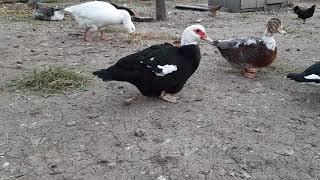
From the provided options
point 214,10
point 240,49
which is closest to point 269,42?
point 240,49

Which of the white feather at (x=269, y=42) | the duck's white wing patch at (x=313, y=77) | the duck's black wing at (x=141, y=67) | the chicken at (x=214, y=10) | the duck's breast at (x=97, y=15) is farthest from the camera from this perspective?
the chicken at (x=214, y=10)

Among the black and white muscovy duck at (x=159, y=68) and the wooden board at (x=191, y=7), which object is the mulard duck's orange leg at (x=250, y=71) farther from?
the wooden board at (x=191, y=7)

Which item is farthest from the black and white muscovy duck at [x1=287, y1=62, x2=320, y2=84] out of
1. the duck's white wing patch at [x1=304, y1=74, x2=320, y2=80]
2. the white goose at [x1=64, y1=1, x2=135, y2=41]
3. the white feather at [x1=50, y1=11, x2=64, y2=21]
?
the white feather at [x1=50, y1=11, x2=64, y2=21]

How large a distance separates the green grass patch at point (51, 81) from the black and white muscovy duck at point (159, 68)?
1084mm

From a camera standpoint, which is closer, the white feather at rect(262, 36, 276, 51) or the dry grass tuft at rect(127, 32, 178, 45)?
the white feather at rect(262, 36, 276, 51)

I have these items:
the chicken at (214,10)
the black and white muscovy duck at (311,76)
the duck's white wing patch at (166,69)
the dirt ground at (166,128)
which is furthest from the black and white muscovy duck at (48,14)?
the black and white muscovy duck at (311,76)

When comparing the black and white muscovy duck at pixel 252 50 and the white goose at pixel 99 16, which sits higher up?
the white goose at pixel 99 16

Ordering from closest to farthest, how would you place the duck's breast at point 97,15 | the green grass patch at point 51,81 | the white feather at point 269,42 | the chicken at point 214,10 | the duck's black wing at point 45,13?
the green grass patch at point 51,81 → the white feather at point 269,42 → the duck's breast at point 97,15 → the duck's black wing at point 45,13 → the chicken at point 214,10

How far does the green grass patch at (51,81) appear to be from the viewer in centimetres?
585

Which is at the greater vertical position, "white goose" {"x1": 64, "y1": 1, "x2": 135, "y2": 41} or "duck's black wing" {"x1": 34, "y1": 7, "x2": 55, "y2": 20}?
"white goose" {"x1": 64, "y1": 1, "x2": 135, "y2": 41}

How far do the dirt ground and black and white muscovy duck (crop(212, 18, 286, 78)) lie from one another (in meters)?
0.22

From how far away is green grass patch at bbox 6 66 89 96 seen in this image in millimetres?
5848

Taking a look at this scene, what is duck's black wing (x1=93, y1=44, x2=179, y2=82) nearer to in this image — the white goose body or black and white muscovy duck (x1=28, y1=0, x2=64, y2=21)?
the white goose body

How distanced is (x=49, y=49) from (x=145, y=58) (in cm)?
323
